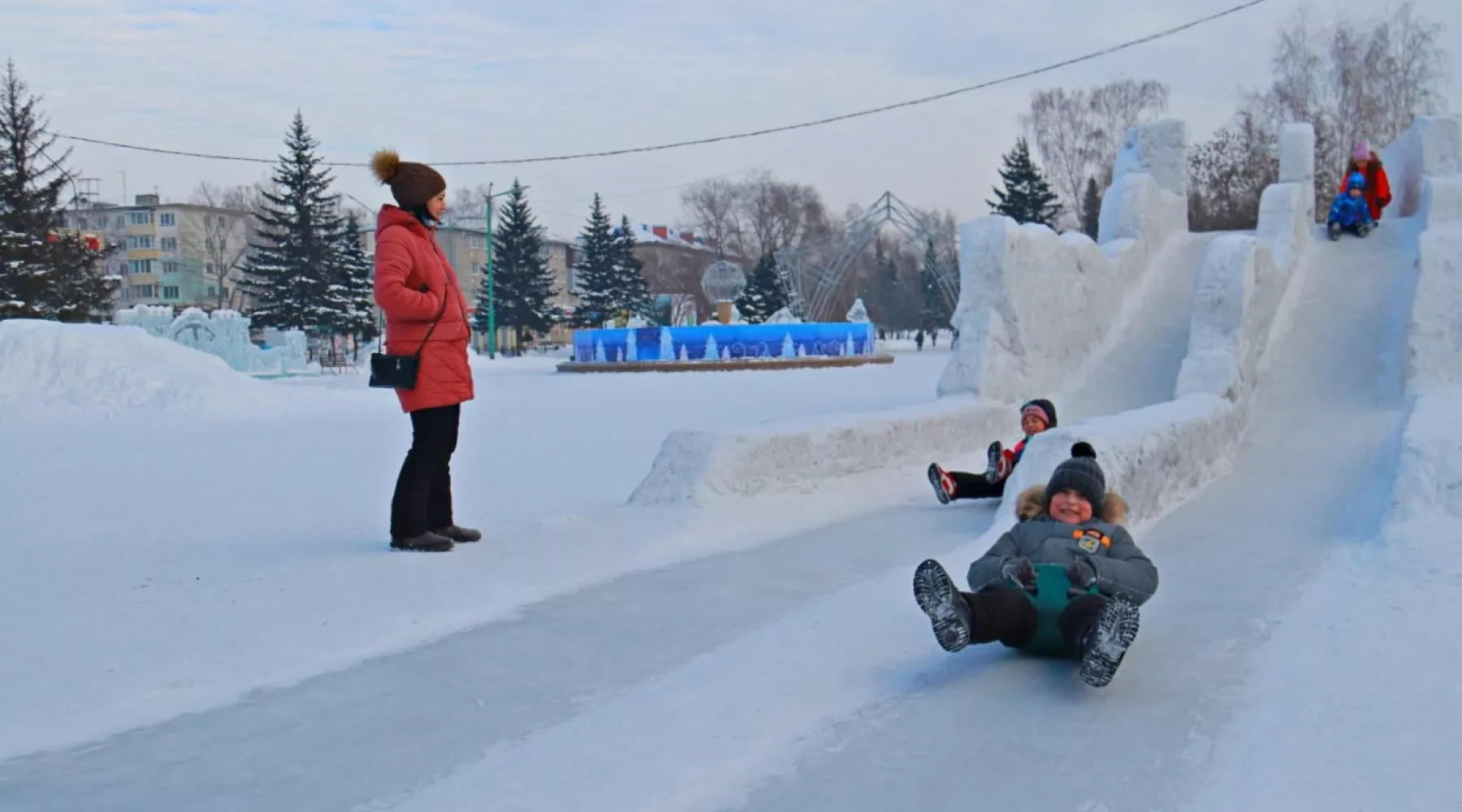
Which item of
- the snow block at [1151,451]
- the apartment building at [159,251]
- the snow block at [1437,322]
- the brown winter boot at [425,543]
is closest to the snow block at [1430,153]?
the snow block at [1437,322]

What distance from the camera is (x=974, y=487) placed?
7.93 m

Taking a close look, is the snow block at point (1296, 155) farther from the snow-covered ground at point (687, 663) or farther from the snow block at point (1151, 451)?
the snow-covered ground at point (687, 663)

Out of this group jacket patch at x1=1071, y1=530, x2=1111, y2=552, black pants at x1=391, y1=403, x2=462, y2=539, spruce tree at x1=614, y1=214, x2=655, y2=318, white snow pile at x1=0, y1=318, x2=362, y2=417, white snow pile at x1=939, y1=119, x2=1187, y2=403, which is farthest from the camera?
spruce tree at x1=614, y1=214, x2=655, y2=318

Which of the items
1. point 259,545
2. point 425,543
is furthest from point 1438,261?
point 259,545

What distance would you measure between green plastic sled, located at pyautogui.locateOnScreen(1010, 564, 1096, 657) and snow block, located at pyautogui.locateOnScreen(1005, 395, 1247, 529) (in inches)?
73.0

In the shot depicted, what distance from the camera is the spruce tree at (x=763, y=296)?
58.0 meters

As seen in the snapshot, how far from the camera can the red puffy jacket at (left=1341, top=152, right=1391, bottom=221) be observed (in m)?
16.6

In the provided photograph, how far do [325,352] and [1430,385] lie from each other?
4128 centimetres

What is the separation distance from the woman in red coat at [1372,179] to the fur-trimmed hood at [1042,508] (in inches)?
558

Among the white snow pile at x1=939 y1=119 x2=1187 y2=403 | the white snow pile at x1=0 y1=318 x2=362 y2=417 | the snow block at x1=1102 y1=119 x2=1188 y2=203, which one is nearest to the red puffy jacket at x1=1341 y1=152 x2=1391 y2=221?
the snow block at x1=1102 y1=119 x2=1188 y2=203

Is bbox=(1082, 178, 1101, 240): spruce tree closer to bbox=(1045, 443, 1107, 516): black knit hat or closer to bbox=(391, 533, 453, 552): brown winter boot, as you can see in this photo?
bbox=(391, 533, 453, 552): brown winter boot

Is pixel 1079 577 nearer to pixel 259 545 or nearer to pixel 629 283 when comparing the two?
pixel 259 545

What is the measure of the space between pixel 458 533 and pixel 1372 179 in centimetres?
1520

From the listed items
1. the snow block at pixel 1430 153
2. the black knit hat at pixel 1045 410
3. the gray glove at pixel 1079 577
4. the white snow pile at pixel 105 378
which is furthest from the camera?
the white snow pile at pixel 105 378
